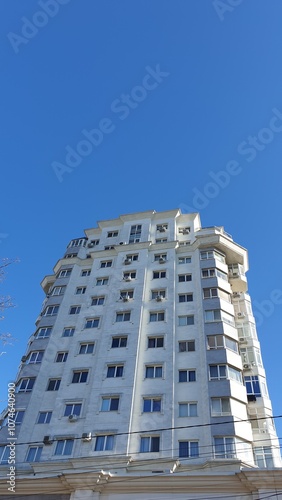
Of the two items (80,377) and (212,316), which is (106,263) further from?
(80,377)

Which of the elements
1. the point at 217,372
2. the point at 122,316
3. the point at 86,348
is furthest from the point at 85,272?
the point at 217,372

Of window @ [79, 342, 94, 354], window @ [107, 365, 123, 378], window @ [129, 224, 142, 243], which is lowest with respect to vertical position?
window @ [107, 365, 123, 378]

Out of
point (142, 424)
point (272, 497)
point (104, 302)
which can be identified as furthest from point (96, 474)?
point (104, 302)

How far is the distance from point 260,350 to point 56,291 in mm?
16580

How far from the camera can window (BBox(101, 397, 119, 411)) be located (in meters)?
22.4

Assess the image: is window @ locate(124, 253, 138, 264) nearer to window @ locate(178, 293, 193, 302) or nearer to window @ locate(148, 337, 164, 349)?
window @ locate(178, 293, 193, 302)

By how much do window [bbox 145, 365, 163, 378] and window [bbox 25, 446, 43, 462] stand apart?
24.0 ft

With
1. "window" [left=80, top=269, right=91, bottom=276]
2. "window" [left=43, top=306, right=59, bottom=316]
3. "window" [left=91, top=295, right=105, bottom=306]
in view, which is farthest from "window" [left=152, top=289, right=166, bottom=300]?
"window" [left=43, top=306, right=59, bottom=316]

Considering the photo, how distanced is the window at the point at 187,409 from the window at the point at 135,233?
1630 centimetres

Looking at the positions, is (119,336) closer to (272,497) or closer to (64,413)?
(64,413)

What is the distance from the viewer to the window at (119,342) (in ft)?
84.4

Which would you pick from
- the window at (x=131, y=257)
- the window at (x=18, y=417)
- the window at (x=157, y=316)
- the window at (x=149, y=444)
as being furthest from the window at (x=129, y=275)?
the window at (x=149, y=444)

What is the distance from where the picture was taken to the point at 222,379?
22.5 m

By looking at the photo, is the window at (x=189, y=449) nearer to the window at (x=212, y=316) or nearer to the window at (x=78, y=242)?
the window at (x=212, y=316)
